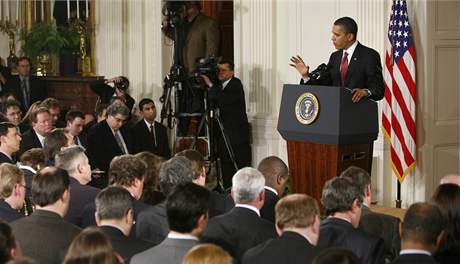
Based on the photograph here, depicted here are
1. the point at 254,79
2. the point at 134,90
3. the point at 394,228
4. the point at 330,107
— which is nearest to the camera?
the point at 394,228

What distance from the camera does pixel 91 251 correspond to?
3354 millimetres

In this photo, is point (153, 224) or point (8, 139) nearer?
point (153, 224)

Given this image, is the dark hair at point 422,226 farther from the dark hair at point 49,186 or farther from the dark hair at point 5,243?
the dark hair at point 49,186

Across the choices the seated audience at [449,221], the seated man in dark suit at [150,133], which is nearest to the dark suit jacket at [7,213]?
the seated audience at [449,221]

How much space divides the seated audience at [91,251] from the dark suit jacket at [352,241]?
134cm

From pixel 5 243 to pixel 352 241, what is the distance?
168 centimetres

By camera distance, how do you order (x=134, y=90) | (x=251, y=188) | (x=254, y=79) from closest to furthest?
(x=251, y=188), (x=254, y=79), (x=134, y=90)

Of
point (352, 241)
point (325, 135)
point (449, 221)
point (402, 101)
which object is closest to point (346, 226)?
point (352, 241)

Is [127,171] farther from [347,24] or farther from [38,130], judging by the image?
[38,130]

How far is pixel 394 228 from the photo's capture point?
16.9 feet

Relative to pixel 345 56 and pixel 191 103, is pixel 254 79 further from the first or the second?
pixel 345 56

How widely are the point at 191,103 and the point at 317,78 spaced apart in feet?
10.9

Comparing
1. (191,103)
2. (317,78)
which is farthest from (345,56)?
(191,103)

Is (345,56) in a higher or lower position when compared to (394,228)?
higher
